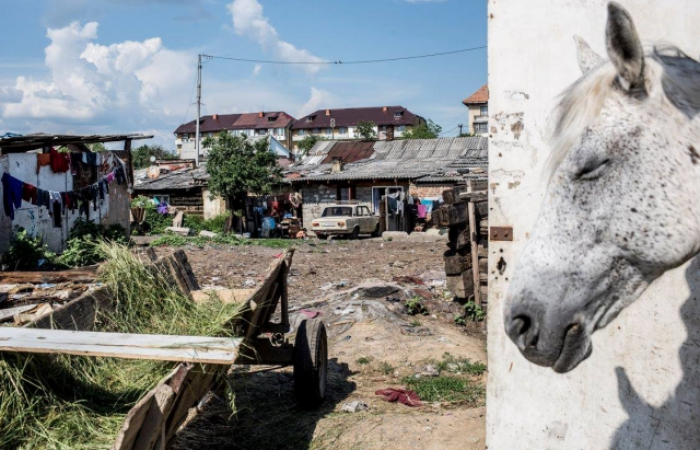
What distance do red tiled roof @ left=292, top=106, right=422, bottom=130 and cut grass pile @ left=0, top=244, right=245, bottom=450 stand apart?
80.3 meters

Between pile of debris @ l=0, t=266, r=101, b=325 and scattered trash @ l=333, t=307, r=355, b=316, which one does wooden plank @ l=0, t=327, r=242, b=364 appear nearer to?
pile of debris @ l=0, t=266, r=101, b=325

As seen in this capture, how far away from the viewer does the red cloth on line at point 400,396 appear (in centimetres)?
531

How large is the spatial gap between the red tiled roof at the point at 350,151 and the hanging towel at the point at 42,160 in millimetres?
19020

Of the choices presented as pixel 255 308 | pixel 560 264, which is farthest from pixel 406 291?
pixel 560 264

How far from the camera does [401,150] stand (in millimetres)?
34125

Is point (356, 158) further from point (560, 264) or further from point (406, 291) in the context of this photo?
point (560, 264)

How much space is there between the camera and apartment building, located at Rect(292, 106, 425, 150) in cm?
8481

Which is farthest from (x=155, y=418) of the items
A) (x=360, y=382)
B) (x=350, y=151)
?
(x=350, y=151)

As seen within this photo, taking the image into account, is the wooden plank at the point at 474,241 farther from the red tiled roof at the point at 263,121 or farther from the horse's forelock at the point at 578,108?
the red tiled roof at the point at 263,121

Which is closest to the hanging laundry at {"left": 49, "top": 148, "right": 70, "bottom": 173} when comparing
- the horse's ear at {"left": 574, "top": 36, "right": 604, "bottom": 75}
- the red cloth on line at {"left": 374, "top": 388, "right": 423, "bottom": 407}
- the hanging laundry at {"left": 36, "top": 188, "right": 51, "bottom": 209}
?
the hanging laundry at {"left": 36, "top": 188, "right": 51, "bottom": 209}

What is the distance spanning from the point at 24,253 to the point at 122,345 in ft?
38.1

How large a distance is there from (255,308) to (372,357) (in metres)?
2.42

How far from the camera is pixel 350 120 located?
88125 millimetres

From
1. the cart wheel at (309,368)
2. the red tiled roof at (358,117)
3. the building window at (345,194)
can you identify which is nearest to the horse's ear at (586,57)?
the cart wheel at (309,368)
